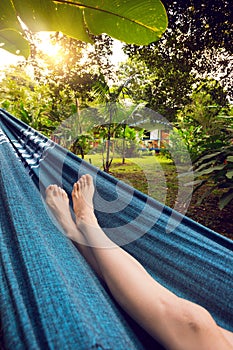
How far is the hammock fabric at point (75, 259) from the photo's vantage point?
0.39m

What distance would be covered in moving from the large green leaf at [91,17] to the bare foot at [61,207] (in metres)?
0.57

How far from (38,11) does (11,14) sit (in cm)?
9

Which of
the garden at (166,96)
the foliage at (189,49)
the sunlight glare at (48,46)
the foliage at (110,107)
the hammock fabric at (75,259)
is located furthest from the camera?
the foliage at (110,107)

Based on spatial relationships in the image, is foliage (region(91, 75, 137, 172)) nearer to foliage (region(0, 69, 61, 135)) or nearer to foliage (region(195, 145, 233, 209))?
foliage (region(0, 69, 61, 135))

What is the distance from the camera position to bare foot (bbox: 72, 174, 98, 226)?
902mm

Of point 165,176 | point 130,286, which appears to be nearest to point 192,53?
point 165,176

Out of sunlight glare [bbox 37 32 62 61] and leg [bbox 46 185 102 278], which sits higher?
sunlight glare [bbox 37 32 62 61]

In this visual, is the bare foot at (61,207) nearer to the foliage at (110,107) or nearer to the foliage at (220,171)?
the foliage at (220,171)

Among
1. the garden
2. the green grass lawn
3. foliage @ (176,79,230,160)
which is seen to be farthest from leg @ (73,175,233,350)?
foliage @ (176,79,230,160)

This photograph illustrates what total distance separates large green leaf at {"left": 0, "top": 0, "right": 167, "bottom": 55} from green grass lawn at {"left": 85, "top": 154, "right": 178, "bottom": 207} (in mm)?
2567

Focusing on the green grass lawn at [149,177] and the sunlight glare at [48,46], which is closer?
the green grass lawn at [149,177]

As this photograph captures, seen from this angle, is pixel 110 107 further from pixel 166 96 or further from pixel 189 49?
pixel 189 49

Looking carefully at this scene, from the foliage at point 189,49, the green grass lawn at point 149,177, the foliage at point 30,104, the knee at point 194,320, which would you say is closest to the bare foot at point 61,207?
the knee at point 194,320

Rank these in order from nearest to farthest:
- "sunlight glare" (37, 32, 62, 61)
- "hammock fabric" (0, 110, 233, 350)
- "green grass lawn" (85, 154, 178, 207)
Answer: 1. "hammock fabric" (0, 110, 233, 350)
2. "green grass lawn" (85, 154, 178, 207)
3. "sunlight glare" (37, 32, 62, 61)
